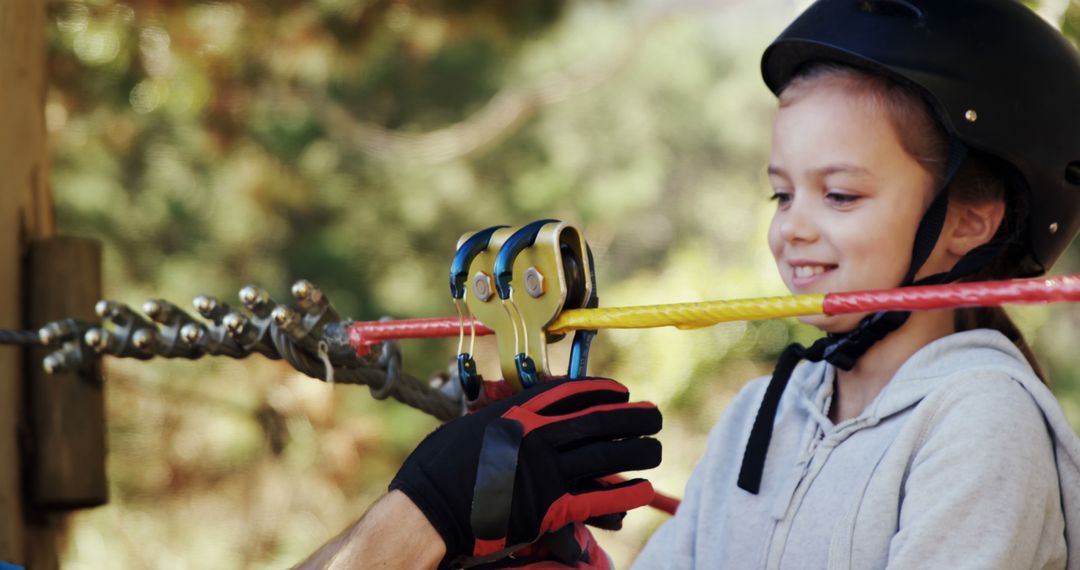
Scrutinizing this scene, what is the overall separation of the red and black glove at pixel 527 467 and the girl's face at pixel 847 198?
373 mm

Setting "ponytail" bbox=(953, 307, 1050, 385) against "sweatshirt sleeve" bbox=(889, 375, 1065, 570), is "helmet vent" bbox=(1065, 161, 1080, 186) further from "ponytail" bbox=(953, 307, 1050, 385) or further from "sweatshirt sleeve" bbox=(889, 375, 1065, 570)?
"sweatshirt sleeve" bbox=(889, 375, 1065, 570)

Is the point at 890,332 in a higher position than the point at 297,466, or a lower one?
higher

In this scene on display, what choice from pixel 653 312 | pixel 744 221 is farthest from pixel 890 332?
pixel 744 221

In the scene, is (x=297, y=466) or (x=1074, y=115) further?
(x=297, y=466)

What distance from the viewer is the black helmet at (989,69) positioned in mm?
1408

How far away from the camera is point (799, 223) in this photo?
1372 mm

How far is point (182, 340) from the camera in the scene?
62.5 inches

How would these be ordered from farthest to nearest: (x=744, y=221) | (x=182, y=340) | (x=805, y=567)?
(x=744, y=221) → (x=182, y=340) → (x=805, y=567)

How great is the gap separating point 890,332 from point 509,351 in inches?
19.6

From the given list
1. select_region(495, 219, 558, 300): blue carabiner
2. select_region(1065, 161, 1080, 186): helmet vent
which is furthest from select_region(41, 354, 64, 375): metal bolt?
select_region(1065, 161, 1080, 186): helmet vent

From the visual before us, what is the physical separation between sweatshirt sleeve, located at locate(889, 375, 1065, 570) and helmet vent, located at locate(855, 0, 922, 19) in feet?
1.51

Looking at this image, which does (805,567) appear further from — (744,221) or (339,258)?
(744,221)

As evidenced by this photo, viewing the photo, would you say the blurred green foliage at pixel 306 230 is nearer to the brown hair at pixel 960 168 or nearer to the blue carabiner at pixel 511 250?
the brown hair at pixel 960 168

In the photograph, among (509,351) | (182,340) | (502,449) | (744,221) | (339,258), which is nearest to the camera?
(502,449)
